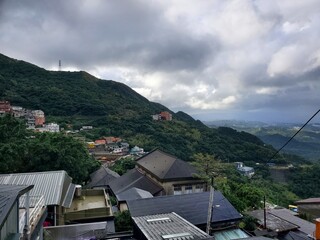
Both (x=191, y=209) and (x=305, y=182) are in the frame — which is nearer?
(x=191, y=209)

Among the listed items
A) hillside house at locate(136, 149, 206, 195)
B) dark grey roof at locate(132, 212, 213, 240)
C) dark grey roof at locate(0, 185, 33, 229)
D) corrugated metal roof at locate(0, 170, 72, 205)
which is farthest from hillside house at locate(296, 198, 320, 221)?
dark grey roof at locate(0, 185, 33, 229)

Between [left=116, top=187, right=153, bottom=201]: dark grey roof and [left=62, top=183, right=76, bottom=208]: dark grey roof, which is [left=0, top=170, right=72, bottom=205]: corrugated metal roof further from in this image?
[left=116, top=187, right=153, bottom=201]: dark grey roof

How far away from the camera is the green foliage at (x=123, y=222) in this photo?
19031mm

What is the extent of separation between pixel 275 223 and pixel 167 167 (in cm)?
1327

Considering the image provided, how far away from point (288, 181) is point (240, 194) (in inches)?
2446

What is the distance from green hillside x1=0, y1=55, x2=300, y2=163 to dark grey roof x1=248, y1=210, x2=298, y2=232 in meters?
56.0

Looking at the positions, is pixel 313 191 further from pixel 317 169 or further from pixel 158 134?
pixel 158 134

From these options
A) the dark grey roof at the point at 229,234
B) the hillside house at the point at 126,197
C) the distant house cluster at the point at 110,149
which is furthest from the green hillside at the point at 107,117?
the dark grey roof at the point at 229,234

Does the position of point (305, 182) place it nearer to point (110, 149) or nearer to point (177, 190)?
point (110, 149)

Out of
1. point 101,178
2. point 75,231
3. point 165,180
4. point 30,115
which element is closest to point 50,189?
point 75,231

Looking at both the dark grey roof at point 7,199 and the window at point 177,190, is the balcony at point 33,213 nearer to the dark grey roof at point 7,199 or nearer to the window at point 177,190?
the dark grey roof at point 7,199

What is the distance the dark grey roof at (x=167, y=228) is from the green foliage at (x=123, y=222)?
4.19 metres

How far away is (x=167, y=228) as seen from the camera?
13180mm

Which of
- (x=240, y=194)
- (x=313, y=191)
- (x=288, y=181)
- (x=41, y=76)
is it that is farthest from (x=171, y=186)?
(x=41, y=76)
